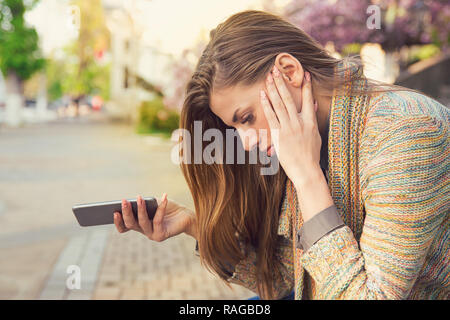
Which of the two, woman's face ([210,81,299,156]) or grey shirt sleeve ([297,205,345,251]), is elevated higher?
woman's face ([210,81,299,156])

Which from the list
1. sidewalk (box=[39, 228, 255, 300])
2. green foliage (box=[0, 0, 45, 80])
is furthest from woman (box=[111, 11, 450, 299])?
green foliage (box=[0, 0, 45, 80])

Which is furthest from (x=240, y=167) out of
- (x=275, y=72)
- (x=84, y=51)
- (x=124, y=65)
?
(x=84, y=51)

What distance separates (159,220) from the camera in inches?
66.7

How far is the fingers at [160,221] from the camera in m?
1.68

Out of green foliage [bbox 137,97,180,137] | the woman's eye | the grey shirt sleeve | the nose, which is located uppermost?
the woman's eye

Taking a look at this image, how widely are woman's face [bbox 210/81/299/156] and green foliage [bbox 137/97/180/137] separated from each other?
44.8ft

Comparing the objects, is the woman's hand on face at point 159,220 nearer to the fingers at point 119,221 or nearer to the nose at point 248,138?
the fingers at point 119,221

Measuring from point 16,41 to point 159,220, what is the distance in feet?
68.4

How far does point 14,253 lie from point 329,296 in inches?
149

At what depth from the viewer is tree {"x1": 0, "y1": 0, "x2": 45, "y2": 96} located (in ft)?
65.1

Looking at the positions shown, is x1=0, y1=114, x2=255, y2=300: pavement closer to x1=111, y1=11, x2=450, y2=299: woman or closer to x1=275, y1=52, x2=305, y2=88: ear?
x1=111, y1=11, x2=450, y2=299: woman

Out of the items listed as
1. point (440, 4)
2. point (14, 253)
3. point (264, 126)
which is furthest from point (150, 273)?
point (440, 4)

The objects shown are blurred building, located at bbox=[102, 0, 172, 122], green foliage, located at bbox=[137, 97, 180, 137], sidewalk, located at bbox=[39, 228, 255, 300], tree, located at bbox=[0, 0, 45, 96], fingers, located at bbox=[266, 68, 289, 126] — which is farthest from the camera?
blurred building, located at bbox=[102, 0, 172, 122]

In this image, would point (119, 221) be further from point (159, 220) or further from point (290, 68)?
point (290, 68)
